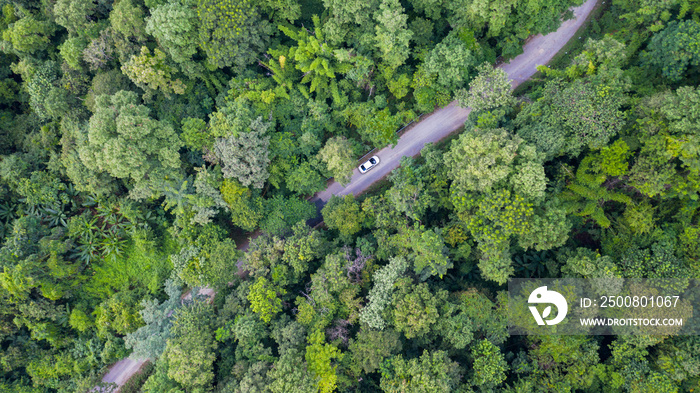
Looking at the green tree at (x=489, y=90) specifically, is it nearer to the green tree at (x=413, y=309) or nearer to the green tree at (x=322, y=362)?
the green tree at (x=413, y=309)

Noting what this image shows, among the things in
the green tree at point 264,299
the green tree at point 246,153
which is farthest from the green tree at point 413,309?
the green tree at point 246,153

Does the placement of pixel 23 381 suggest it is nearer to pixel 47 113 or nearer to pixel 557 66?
pixel 47 113

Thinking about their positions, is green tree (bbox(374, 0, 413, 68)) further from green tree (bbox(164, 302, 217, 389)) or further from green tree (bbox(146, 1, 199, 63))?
green tree (bbox(164, 302, 217, 389))

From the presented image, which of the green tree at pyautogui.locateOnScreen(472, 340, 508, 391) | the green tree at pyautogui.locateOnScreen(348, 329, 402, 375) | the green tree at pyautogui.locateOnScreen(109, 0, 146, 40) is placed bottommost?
the green tree at pyautogui.locateOnScreen(472, 340, 508, 391)

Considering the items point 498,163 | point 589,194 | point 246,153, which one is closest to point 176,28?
point 246,153

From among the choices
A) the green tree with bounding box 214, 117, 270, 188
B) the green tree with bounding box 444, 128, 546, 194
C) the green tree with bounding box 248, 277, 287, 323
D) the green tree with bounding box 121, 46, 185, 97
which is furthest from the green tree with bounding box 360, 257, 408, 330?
the green tree with bounding box 121, 46, 185, 97
